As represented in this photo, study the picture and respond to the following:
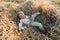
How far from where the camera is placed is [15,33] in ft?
30.9

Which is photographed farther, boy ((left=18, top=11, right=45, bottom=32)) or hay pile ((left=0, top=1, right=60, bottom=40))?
boy ((left=18, top=11, right=45, bottom=32))

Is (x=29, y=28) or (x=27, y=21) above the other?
(x=27, y=21)

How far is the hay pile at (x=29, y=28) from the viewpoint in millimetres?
9329

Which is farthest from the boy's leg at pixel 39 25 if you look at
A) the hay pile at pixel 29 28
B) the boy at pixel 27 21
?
the hay pile at pixel 29 28

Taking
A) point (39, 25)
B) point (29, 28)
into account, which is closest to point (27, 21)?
point (29, 28)

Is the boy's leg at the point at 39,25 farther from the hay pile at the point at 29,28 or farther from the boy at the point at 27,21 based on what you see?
the hay pile at the point at 29,28

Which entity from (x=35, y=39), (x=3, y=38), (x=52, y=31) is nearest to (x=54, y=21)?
(x=52, y=31)

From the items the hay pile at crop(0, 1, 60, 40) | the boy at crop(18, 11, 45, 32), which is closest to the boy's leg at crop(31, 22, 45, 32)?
the boy at crop(18, 11, 45, 32)

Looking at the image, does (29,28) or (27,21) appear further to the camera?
(27,21)

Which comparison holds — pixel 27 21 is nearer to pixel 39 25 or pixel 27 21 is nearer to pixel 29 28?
pixel 29 28

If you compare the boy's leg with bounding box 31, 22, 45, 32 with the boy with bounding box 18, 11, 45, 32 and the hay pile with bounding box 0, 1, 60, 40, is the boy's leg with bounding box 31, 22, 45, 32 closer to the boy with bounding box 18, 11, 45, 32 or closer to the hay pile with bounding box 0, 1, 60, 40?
the boy with bounding box 18, 11, 45, 32

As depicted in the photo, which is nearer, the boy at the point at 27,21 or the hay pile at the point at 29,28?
the hay pile at the point at 29,28

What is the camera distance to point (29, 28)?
9.70 meters

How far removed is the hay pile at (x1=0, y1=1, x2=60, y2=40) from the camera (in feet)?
30.6
